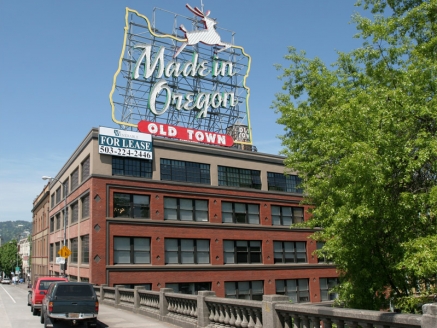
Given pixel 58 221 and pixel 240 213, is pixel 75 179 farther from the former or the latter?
pixel 240 213

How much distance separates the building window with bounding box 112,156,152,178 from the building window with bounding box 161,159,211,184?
5.47 ft

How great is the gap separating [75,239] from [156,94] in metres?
17.0

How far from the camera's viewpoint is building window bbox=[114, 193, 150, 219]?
133 feet

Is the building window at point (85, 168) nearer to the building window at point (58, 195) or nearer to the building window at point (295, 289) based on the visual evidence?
the building window at point (58, 195)

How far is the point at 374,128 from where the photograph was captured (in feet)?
51.7

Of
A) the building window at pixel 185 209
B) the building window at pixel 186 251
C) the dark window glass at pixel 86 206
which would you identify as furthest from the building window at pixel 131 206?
the building window at pixel 186 251

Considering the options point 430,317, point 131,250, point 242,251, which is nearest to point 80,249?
point 131,250

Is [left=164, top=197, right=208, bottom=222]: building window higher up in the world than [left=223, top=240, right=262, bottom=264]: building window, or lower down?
higher up

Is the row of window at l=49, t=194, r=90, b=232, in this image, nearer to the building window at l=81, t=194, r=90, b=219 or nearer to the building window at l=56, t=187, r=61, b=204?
the building window at l=81, t=194, r=90, b=219

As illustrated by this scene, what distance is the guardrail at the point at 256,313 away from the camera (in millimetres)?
8031

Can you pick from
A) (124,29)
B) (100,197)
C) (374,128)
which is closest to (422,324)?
(374,128)

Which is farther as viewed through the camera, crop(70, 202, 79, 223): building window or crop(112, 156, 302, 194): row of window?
crop(70, 202, 79, 223): building window

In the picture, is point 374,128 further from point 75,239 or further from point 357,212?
point 75,239

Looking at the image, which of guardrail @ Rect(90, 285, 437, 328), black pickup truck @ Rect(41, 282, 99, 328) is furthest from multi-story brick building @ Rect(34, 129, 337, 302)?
black pickup truck @ Rect(41, 282, 99, 328)
